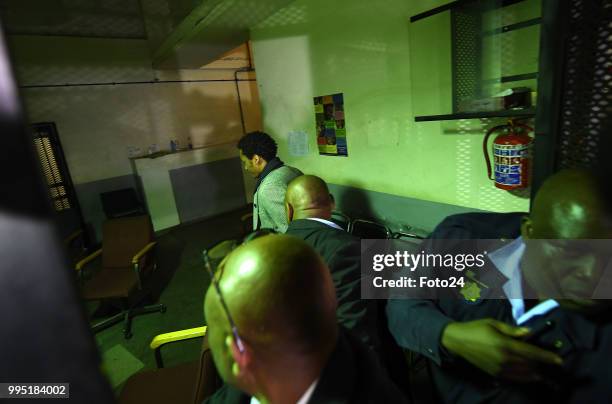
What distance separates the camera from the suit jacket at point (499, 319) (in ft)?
2.19

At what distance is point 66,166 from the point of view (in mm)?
4359

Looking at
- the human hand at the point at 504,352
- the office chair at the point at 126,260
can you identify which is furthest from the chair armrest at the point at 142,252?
the human hand at the point at 504,352

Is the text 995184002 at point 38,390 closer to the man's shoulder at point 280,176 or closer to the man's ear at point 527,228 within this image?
the man's ear at point 527,228

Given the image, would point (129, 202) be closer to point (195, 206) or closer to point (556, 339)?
point (195, 206)

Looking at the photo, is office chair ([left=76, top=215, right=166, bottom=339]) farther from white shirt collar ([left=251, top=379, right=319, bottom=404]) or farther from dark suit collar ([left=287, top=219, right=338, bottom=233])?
white shirt collar ([left=251, top=379, right=319, bottom=404])

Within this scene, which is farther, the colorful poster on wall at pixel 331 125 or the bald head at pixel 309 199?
the colorful poster on wall at pixel 331 125

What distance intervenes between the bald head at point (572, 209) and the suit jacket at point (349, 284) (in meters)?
0.72

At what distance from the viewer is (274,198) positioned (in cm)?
222

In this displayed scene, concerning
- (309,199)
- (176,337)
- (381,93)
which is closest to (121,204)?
(176,337)

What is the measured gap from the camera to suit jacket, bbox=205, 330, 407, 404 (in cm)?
61

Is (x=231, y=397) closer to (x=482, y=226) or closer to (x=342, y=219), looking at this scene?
(x=482, y=226)

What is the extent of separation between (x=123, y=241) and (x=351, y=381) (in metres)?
2.97

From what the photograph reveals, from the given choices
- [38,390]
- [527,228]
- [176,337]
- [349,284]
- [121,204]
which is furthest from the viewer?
[121,204]

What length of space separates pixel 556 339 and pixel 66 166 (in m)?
5.41
